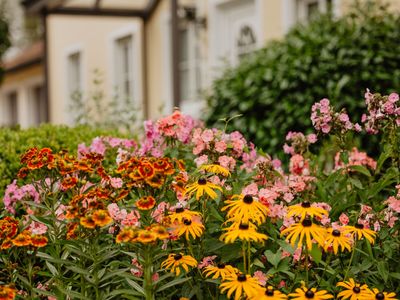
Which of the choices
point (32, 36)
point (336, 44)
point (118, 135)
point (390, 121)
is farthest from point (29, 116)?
point (390, 121)

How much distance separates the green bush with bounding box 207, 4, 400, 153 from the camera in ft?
21.2

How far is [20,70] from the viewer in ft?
67.6

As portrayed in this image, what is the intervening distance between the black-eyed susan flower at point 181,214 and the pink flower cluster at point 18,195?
2.93 ft

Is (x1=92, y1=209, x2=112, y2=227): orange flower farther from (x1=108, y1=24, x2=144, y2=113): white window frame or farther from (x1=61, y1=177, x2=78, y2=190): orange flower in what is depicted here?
(x1=108, y1=24, x2=144, y2=113): white window frame

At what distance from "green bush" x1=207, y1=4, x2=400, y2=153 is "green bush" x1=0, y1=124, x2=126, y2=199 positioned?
1.78 metres

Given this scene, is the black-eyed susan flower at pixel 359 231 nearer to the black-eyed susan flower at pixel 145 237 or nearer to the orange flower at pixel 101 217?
the black-eyed susan flower at pixel 145 237

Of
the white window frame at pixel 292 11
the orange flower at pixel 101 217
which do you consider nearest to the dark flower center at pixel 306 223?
the orange flower at pixel 101 217

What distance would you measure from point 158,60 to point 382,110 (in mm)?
10166

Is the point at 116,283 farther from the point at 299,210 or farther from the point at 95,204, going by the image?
the point at 299,210

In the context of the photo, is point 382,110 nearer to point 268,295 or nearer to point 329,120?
point 329,120

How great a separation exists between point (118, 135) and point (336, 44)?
2.68 metres

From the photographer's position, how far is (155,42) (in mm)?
13172

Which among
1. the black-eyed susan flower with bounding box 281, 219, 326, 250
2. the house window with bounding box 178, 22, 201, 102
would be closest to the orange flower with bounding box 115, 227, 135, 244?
the black-eyed susan flower with bounding box 281, 219, 326, 250

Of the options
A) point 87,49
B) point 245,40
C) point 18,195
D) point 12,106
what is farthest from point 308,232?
point 12,106
